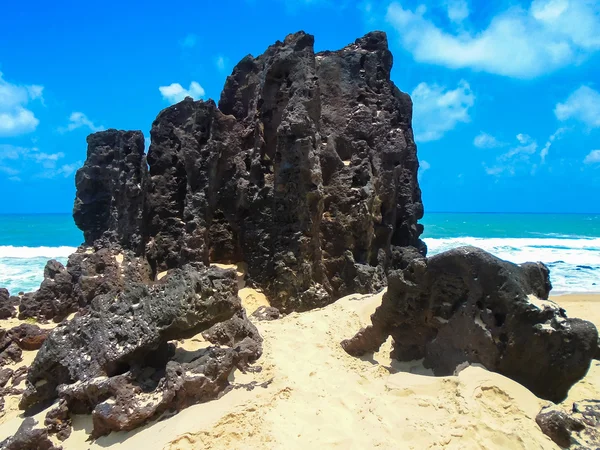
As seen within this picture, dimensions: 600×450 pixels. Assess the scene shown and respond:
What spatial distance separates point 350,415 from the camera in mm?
3422

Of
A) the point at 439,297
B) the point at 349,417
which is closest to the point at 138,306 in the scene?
the point at 349,417

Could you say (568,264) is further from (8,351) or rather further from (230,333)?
(8,351)

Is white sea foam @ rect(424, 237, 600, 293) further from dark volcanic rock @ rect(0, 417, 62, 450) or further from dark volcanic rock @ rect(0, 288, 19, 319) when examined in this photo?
dark volcanic rock @ rect(0, 288, 19, 319)

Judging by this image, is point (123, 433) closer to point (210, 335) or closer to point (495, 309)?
point (210, 335)

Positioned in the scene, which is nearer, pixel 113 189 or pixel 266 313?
pixel 266 313

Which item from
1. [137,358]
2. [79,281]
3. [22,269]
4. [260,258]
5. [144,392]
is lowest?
[144,392]

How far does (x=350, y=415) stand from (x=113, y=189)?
30.1 ft

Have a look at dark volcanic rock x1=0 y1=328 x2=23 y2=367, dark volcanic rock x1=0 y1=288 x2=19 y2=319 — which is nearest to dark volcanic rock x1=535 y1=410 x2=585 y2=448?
dark volcanic rock x1=0 y1=328 x2=23 y2=367

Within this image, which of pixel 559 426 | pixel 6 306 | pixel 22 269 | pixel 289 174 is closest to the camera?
pixel 559 426

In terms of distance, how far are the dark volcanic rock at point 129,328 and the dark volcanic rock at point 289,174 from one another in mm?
3555

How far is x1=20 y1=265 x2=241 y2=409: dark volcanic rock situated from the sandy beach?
476 millimetres

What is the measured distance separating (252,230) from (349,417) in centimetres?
551

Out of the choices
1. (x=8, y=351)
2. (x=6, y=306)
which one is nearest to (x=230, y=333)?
(x=8, y=351)

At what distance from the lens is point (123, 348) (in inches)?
153
